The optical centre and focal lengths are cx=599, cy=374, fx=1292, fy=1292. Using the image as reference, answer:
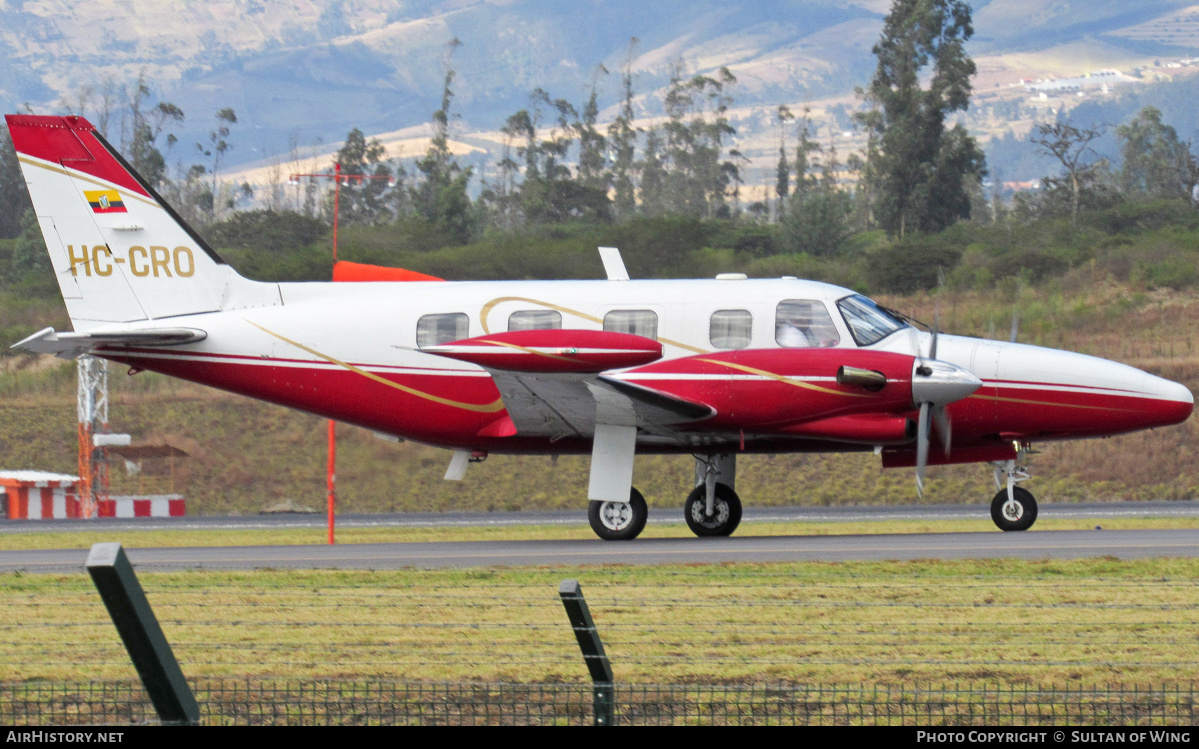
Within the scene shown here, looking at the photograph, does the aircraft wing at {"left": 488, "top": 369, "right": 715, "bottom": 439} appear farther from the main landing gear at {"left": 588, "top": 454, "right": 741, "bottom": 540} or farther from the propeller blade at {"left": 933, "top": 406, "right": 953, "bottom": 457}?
the propeller blade at {"left": 933, "top": 406, "right": 953, "bottom": 457}

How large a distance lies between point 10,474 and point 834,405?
30.5m

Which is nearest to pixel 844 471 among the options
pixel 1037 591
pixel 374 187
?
pixel 1037 591

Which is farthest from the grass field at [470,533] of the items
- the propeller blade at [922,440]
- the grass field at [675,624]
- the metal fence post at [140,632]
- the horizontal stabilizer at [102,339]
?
the metal fence post at [140,632]

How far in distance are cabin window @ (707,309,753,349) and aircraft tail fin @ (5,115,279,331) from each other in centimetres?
746

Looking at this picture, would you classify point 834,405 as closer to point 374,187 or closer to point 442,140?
point 442,140

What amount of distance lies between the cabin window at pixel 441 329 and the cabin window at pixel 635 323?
2204 millimetres

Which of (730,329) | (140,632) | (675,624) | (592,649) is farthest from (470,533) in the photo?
(140,632)

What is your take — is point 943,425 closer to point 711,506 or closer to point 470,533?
point 711,506

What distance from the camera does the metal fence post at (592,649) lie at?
20.7 feet

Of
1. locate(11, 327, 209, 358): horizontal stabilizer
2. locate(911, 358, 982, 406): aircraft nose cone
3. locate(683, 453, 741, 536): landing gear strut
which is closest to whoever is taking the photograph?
locate(911, 358, 982, 406): aircraft nose cone

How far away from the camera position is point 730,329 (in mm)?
18891

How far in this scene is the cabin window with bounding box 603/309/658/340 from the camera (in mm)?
19078

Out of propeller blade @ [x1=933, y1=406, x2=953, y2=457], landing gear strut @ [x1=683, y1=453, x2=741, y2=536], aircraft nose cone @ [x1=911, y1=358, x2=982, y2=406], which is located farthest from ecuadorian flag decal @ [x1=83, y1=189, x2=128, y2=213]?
propeller blade @ [x1=933, y1=406, x2=953, y2=457]

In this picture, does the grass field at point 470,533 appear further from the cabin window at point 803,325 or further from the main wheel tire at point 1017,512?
the cabin window at point 803,325
